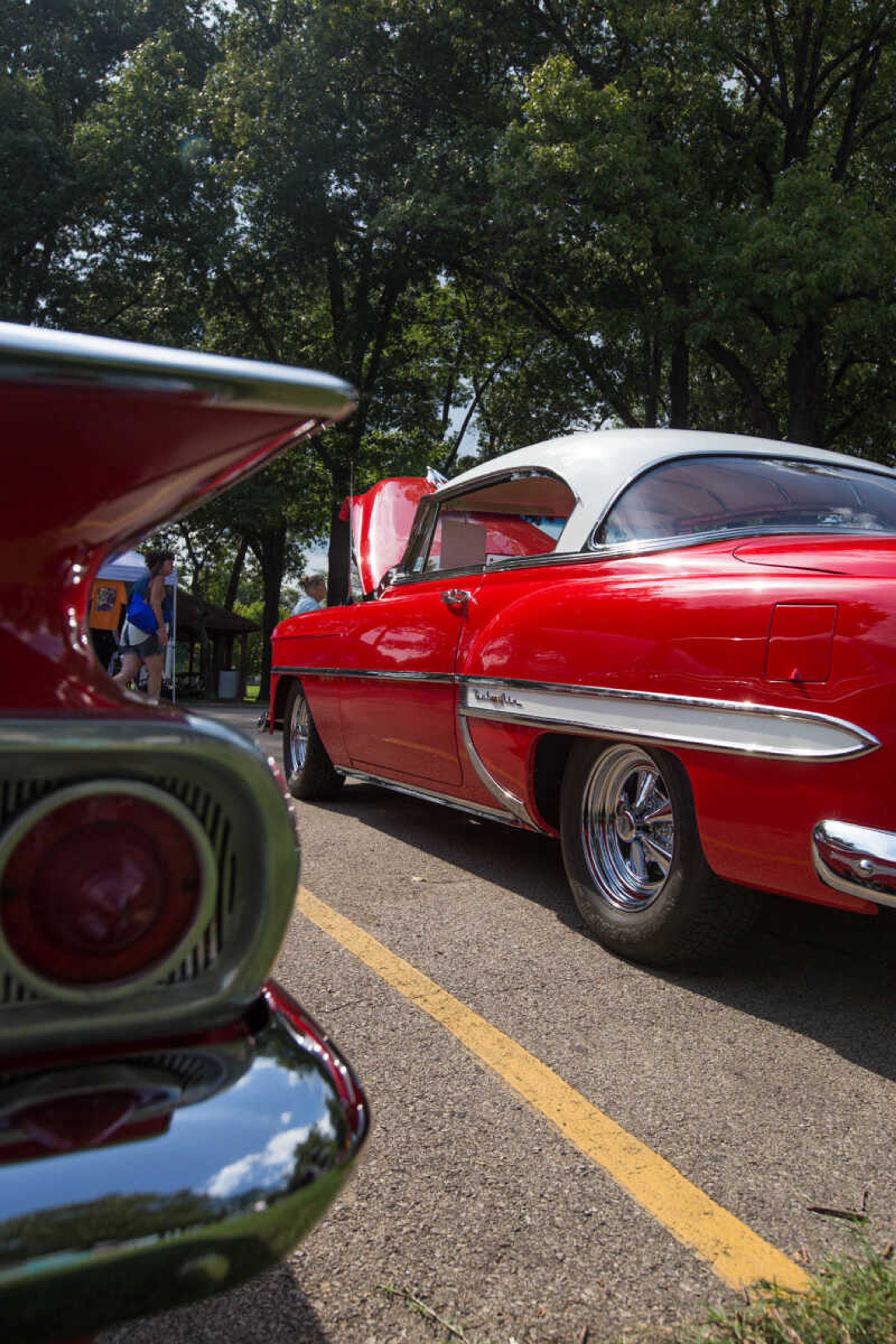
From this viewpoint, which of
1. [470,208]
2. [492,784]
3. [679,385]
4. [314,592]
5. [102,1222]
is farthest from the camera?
[679,385]

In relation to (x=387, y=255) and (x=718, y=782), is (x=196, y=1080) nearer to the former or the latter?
(x=718, y=782)

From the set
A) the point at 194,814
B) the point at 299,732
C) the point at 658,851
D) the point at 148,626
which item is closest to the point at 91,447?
the point at 194,814

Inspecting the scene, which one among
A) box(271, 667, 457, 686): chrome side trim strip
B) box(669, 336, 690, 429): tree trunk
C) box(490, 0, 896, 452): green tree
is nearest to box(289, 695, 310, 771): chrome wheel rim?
box(271, 667, 457, 686): chrome side trim strip

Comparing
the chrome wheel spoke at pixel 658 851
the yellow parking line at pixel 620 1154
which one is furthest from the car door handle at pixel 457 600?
the yellow parking line at pixel 620 1154

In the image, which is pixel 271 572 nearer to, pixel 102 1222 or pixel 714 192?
pixel 714 192

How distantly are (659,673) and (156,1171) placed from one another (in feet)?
7.01

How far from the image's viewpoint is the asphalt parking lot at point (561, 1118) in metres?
1.72

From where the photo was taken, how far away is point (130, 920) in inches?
45.9

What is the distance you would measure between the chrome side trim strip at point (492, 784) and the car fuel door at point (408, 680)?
0.09 meters

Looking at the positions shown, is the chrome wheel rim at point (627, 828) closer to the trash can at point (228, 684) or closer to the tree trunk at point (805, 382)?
the tree trunk at point (805, 382)

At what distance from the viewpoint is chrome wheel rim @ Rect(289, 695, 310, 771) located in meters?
6.09

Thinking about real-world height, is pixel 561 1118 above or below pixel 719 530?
below

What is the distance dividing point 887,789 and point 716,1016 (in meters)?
0.89

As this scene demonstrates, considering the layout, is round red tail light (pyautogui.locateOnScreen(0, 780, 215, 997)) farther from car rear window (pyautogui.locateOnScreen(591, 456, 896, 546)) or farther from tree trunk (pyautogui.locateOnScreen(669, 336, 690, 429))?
tree trunk (pyautogui.locateOnScreen(669, 336, 690, 429))
